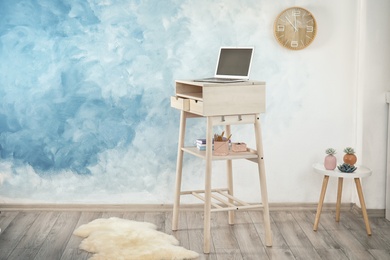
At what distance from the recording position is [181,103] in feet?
14.7

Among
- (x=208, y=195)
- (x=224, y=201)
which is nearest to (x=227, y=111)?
(x=208, y=195)

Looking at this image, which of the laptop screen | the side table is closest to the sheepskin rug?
the side table

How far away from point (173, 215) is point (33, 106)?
137 cm

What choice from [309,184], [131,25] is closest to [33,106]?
[131,25]

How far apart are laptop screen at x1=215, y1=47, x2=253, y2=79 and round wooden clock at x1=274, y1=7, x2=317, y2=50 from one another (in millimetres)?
602

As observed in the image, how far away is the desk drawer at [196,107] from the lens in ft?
13.7

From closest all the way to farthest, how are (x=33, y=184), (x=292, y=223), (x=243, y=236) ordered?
(x=243, y=236)
(x=292, y=223)
(x=33, y=184)

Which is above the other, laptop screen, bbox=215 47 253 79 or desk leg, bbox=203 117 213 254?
laptop screen, bbox=215 47 253 79

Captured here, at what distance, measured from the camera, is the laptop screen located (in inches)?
172

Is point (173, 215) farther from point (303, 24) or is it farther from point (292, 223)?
point (303, 24)

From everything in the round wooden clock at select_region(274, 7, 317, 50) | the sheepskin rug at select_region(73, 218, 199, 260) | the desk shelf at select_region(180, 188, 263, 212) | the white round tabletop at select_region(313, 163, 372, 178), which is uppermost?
the round wooden clock at select_region(274, 7, 317, 50)

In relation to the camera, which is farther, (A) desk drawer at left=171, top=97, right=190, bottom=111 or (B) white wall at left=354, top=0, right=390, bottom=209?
(B) white wall at left=354, top=0, right=390, bottom=209

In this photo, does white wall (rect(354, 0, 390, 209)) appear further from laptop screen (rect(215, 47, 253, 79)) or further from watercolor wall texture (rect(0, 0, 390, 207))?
laptop screen (rect(215, 47, 253, 79))

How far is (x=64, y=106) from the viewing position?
5.06 metres
